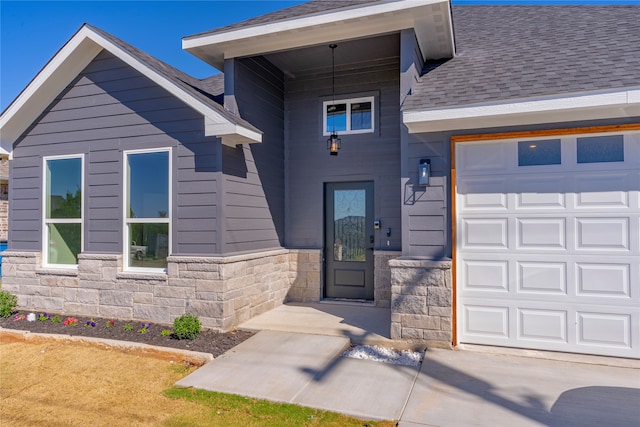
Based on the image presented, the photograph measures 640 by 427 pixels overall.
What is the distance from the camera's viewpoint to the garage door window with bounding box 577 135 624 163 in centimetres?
404

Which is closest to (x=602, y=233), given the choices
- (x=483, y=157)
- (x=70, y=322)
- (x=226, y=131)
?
(x=483, y=157)

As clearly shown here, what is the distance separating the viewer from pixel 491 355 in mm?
4184

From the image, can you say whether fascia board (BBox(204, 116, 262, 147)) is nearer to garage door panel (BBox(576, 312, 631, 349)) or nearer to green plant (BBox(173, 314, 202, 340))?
green plant (BBox(173, 314, 202, 340))

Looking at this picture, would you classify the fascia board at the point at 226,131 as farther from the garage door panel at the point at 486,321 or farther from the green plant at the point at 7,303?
the green plant at the point at 7,303

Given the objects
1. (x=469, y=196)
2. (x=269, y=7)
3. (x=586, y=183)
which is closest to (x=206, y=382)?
(x=469, y=196)

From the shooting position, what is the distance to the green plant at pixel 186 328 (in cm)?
Result: 466

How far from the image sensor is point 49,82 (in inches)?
230

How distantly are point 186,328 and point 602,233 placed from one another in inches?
191

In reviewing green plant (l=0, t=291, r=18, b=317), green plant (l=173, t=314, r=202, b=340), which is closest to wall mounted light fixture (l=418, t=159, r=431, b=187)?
green plant (l=173, t=314, r=202, b=340)

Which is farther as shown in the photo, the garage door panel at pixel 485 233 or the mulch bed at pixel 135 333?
the mulch bed at pixel 135 333

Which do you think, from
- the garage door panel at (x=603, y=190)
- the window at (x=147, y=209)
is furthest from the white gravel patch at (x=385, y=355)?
the window at (x=147, y=209)

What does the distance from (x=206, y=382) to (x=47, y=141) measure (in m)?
5.01

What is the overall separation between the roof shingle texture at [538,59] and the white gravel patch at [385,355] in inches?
111

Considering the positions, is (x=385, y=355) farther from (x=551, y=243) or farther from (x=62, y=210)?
(x=62, y=210)
